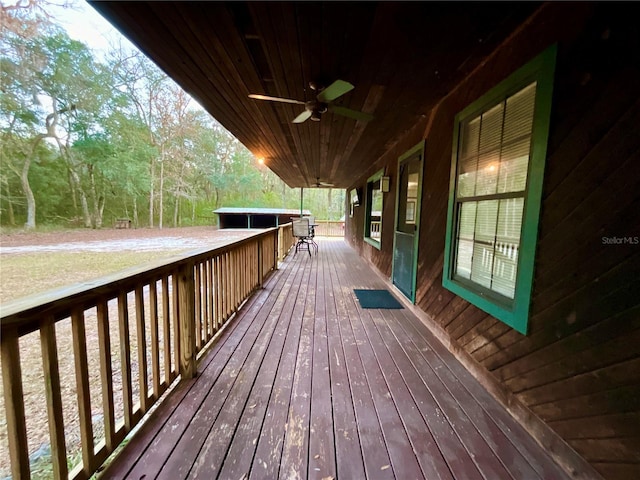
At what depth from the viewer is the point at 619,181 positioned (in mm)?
1076

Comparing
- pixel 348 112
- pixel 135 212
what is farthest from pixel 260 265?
pixel 135 212

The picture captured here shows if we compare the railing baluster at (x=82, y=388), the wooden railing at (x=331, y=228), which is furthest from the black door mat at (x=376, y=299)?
the wooden railing at (x=331, y=228)

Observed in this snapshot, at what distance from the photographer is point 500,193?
1826 millimetres

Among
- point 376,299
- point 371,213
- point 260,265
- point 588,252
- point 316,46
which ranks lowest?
point 376,299

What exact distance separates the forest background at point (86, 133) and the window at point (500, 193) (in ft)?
44.4

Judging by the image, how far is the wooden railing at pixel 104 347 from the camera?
0.86 m

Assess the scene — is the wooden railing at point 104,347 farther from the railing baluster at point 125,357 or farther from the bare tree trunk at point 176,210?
the bare tree trunk at point 176,210

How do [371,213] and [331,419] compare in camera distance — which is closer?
[331,419]

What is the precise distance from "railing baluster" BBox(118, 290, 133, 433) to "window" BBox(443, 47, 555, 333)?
7.09 feet

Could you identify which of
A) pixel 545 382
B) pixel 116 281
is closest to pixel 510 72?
pixel 545 382

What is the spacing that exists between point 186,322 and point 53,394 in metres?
0.88

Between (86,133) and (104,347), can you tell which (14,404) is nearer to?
(104,347)

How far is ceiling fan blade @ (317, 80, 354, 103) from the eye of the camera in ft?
6.78

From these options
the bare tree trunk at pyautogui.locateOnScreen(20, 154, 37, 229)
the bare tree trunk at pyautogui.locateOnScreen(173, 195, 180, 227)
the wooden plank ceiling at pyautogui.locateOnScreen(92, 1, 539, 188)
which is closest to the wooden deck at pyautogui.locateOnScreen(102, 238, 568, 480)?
the wooden plank ceiling at pyautogui.locateOnScreen(92, 1, 539, 188)
